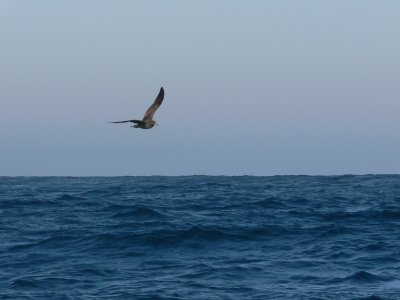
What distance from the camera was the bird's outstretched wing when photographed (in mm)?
23766

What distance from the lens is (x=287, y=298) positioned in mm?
17562

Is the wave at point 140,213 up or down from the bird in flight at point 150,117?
down

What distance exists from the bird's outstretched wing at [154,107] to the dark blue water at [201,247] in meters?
3.97

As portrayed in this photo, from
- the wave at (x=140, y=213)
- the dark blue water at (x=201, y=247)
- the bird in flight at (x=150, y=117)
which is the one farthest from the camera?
the wave at (x=140, y=213)

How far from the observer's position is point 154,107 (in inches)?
947

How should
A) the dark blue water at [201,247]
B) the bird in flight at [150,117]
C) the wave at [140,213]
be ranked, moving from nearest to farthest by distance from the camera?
the dark blue water at [201,247]
the bird in flight at [150,117]
the wave at [140,213]

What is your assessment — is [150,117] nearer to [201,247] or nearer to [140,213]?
[201,247]

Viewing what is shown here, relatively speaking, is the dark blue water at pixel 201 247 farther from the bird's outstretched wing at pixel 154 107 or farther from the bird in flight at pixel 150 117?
the bird's outstretched wing at pixel 154 107

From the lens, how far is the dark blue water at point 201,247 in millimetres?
18547

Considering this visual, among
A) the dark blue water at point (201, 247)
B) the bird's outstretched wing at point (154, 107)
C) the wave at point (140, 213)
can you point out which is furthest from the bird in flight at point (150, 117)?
the wave at point (140, 213)

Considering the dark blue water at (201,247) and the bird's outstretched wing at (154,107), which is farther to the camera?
the bird's outstretched wing at (154,107)

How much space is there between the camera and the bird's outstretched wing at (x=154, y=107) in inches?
936

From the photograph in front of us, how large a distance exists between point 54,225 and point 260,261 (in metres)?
9.52

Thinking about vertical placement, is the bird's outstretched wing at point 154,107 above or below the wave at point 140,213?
above
